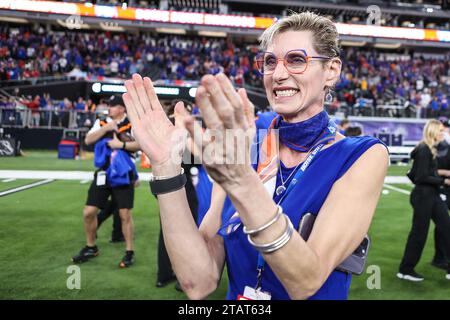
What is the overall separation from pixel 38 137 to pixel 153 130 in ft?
57.3

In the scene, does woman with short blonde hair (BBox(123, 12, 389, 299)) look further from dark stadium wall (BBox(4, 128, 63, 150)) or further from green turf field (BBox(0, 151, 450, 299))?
dark stadium wall (BBox(4, 128, 63, 150))

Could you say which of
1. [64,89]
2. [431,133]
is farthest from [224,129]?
[64,89]

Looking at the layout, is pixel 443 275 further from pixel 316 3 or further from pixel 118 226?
pixel 316 3

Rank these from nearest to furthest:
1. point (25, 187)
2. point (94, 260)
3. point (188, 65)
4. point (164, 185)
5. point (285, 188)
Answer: point (164, 185), point (285, 188), point (94, 260), point (25, 187), point (188, 65)

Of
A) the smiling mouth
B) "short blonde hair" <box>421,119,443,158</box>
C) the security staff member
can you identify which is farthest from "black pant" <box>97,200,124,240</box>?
the smiling mouth

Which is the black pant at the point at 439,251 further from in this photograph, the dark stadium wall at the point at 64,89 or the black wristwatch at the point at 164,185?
the dark stadium wall at the point at 64,89

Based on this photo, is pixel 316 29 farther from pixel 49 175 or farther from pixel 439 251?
pixel 49 175

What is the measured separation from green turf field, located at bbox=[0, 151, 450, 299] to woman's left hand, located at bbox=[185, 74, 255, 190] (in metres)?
3.13

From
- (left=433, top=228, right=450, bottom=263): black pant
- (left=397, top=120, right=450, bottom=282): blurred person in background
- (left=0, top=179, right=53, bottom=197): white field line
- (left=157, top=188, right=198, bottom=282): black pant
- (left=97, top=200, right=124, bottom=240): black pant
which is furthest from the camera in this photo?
(left=0, top=179, right=53, bottom=197): white field line

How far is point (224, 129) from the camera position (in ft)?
2.79

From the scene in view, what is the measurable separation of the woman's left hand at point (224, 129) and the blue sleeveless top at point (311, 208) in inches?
14.8

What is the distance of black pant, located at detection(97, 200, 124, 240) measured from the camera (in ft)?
17.3

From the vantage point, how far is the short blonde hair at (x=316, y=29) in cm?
130

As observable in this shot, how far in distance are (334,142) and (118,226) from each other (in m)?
4.68
